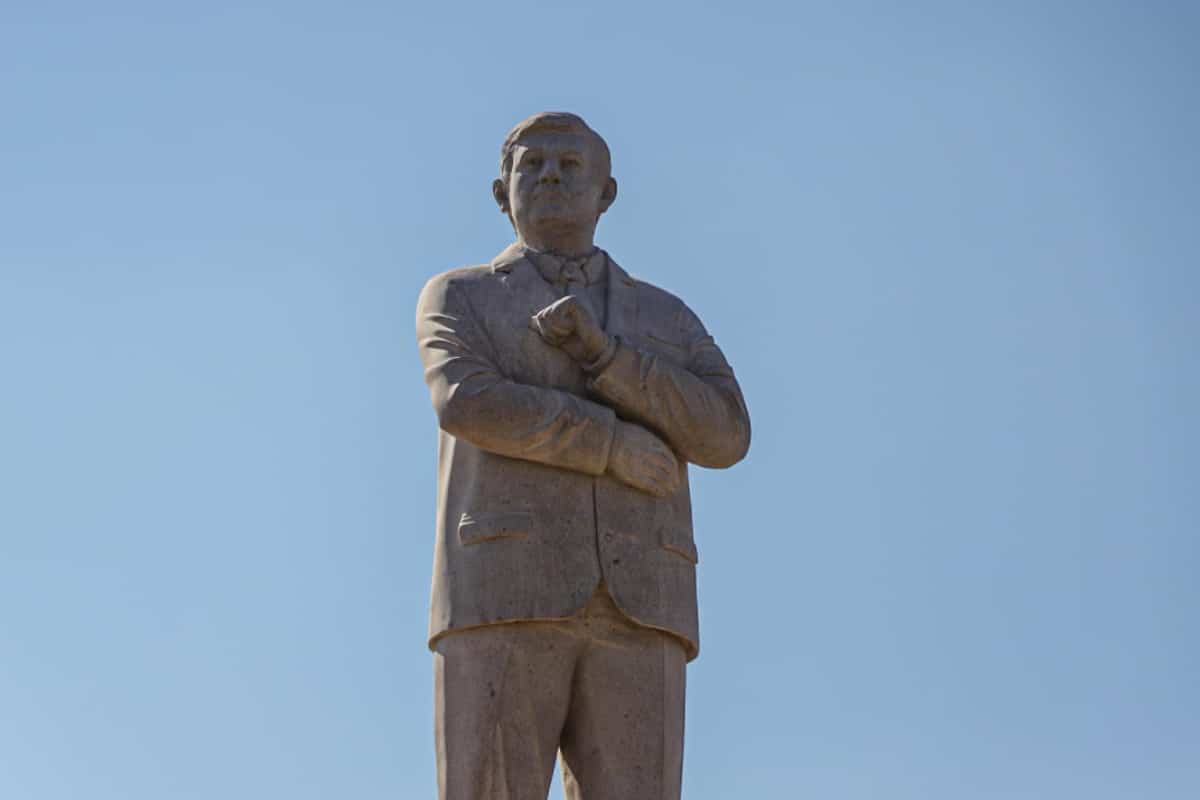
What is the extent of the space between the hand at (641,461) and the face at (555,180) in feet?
4.60

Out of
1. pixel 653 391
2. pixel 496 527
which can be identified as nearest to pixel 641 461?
pixel 653 391

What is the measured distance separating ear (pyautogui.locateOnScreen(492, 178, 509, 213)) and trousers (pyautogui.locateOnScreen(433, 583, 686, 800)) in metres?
2.57

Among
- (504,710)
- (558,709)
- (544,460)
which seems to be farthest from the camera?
(544,460)

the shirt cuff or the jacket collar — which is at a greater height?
the jacket collar

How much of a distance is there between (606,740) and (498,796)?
0.65 meters

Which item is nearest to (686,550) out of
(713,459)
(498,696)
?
(713,459)

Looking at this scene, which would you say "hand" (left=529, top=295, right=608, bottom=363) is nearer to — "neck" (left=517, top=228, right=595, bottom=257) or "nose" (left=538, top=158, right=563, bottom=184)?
"neck" (left=517, top=228, right=595, bottom=257)

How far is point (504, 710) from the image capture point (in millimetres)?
12383

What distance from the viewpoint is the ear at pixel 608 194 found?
545 inches

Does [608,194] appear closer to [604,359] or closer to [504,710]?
[604,359]

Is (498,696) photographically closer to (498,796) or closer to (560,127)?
(498,796)

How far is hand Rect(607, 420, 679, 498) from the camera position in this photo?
41.9ft

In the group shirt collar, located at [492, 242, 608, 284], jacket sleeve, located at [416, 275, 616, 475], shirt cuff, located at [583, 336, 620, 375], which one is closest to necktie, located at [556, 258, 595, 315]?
shirt collar, located at [492, 242, 608, 284]

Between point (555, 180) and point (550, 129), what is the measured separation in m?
0.30
